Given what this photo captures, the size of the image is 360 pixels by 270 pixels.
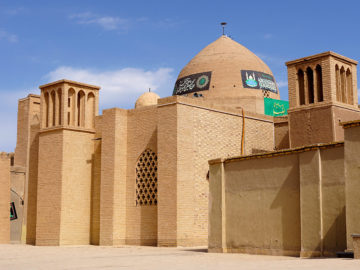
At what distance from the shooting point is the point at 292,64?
17562 mm

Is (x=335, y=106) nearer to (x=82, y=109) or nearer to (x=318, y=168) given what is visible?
(x=318, y=168)

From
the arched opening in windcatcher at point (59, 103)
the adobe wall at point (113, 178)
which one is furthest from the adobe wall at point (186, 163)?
the arched opening in windcatcher at point (59, 103)

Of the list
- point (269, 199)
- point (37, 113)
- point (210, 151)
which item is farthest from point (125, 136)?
point (269, 199)

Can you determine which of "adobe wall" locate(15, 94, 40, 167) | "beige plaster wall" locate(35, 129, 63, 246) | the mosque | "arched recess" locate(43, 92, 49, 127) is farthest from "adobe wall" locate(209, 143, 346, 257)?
"adobe wall" locate(15, 94, 40, 167)

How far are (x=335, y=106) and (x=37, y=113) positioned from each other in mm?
11649

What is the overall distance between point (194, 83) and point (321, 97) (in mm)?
9165

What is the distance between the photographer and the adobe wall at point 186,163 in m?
16.6

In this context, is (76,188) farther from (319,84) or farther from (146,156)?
(319,84)

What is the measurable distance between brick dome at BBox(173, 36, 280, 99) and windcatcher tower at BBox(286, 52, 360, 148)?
6.62 metres

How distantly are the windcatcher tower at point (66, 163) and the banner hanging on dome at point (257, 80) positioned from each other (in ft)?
24.0

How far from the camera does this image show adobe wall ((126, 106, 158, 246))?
57.5 ft

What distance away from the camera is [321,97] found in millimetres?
16953

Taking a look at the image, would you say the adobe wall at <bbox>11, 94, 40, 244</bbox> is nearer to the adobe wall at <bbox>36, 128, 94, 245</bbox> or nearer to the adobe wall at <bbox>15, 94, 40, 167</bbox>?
the adobe wall at <bbox>15, 94, 40, 167</bbox>

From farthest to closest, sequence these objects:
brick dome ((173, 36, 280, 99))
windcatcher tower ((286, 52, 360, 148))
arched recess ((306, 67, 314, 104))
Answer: brick dome ((173, 36, 280, 99)) < arched recess ((306, 67, 314, 104)) < windcatcher tower ((286, 52, 360, 148))
